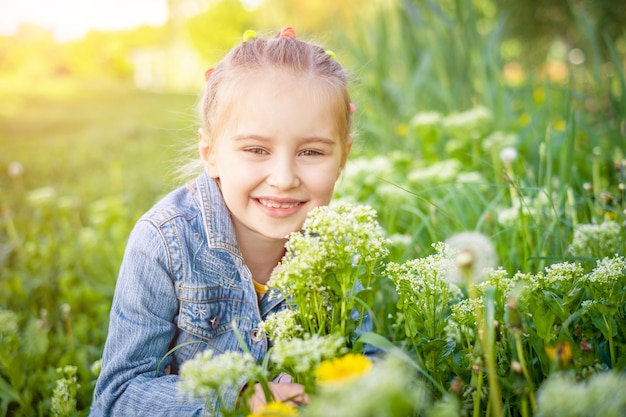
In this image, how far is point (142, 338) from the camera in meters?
1.37

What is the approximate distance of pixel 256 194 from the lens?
1465 mm

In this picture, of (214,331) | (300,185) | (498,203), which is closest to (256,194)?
(300,185)

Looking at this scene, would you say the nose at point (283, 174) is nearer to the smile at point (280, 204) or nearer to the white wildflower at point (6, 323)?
the smile at point (280, 204)

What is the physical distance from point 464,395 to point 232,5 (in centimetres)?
2312

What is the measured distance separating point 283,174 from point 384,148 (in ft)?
7.80

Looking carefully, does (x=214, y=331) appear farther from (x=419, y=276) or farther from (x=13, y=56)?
(x=13, y=56)

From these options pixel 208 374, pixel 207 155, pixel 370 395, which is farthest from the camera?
pixel 207 155

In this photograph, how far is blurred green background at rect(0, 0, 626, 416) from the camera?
1912 mm

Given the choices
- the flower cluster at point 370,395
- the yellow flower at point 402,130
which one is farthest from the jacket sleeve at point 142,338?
the yellow flower at point 402,130

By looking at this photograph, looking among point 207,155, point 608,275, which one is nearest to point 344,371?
point 608,275

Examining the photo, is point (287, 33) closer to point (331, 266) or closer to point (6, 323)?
point (331, 266)

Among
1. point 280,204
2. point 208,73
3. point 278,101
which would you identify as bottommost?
point 280,204

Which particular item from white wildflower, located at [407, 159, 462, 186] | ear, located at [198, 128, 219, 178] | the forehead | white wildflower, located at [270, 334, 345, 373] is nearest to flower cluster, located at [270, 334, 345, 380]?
white wildflower, located at [270, 334, 345, 373]

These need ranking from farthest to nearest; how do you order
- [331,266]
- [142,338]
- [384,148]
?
[384,148] → [142,338] → [331,266]
